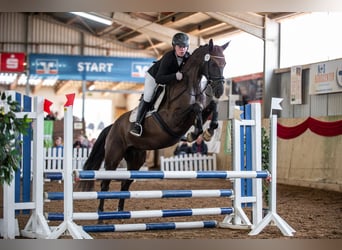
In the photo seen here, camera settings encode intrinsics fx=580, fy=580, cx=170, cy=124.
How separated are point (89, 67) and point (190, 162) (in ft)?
8.93

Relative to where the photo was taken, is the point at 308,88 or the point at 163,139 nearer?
the point at 163,139

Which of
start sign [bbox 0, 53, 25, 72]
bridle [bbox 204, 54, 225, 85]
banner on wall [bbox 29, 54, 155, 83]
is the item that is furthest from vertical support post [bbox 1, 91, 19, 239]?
start sign [bbox 0, 53, 25, 72]

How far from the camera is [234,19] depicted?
9164 millimetres

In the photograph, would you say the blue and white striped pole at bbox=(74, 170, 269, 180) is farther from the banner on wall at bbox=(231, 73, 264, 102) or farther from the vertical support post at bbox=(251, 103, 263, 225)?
the banner on wall at bbox=(231, 73, 264, 102)

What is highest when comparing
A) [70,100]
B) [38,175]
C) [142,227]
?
[70,100]

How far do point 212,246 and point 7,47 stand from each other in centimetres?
1318

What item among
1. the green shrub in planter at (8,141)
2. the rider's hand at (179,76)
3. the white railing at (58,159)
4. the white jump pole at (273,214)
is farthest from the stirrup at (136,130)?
the white railing at (58,159)

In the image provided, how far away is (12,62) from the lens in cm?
1156

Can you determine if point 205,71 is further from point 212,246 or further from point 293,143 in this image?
point 293,143

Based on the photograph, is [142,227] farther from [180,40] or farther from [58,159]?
[58,159]

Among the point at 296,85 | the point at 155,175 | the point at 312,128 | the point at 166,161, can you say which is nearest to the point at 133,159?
the point at 155,175

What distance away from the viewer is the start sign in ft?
37.7
